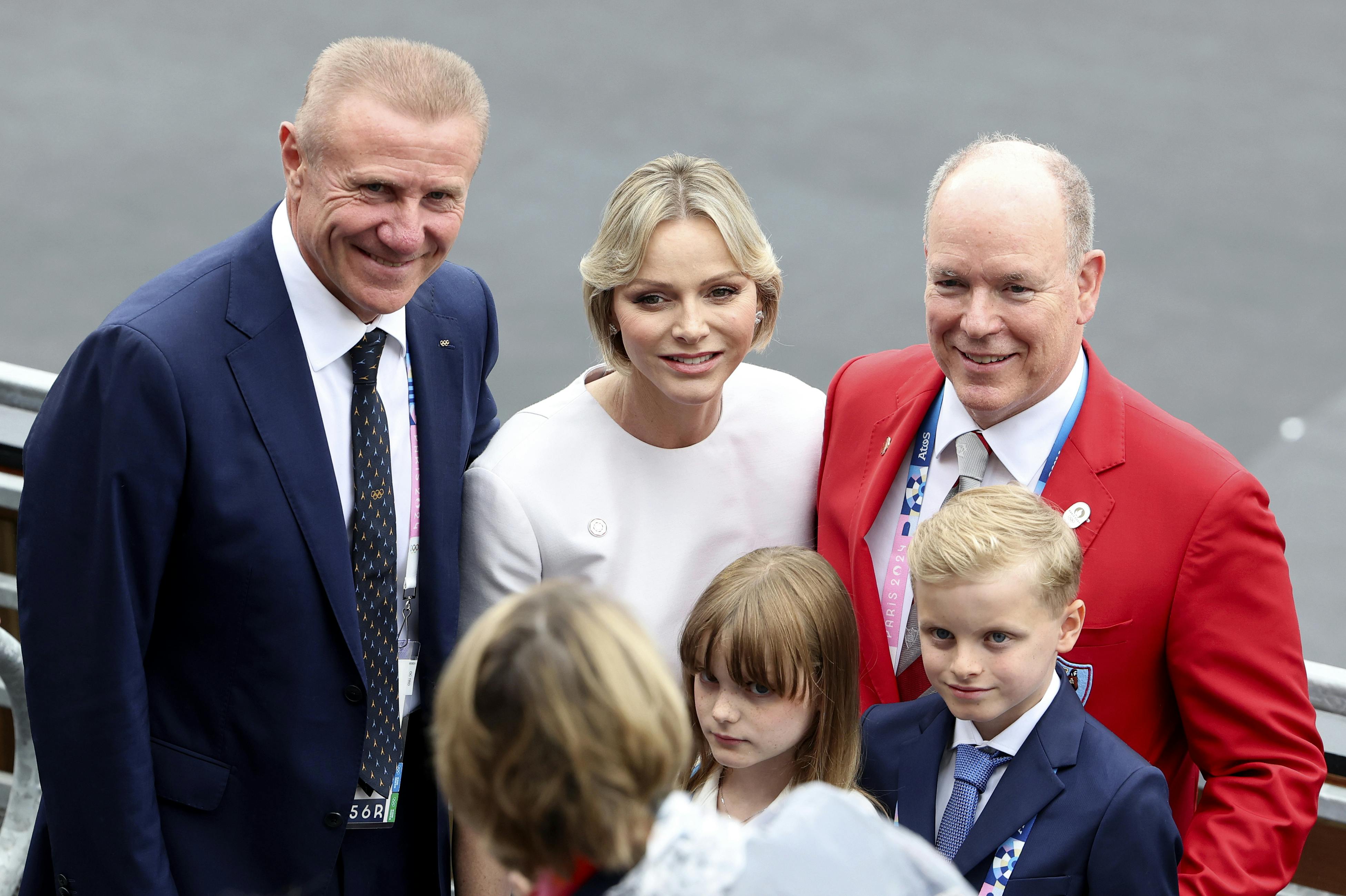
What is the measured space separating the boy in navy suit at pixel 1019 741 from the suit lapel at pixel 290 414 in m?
0.86

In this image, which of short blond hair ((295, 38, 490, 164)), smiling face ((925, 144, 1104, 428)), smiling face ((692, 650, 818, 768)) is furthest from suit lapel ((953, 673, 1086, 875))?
short blond hair ((295, 38, 490, 164))

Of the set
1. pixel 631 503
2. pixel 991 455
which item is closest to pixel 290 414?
pixel 631 503

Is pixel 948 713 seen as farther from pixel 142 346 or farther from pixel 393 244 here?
pixel 142 346

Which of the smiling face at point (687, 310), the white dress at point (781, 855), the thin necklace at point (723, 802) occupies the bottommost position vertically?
the thin necklace at point (723, 802)

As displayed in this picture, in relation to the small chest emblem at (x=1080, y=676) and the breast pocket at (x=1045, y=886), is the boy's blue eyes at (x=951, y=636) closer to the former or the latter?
the small chest emblem at (x=1080, y=676)

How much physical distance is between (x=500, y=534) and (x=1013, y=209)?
993 mm

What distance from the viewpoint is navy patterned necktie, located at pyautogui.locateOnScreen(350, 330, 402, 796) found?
7.72ft

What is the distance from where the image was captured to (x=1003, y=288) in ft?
7.83

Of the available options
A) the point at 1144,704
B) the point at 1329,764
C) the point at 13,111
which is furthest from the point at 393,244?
the point at 13,111

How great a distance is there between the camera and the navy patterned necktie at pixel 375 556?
235 centimetres

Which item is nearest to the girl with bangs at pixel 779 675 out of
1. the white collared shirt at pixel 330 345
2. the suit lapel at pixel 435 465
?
the suit lapel at pixel 435 465

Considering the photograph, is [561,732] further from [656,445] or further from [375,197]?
→ [656,445]

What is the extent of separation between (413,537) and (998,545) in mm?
955

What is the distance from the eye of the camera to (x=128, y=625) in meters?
2.16
